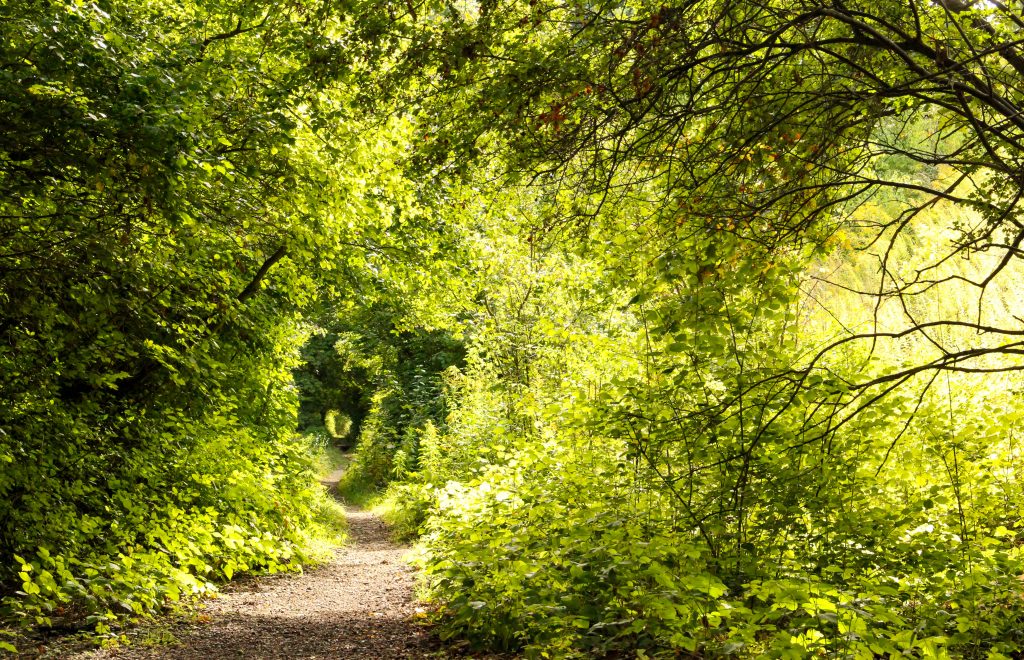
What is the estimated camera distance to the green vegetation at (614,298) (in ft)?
12.6

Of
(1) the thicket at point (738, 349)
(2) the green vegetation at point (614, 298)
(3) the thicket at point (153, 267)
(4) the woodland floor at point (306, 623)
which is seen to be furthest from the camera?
(4) the woodland floor at point (306, 623)

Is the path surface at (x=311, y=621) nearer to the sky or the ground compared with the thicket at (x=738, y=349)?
nearer to the ground

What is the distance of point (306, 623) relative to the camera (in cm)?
727

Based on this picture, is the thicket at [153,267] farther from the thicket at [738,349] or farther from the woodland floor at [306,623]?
the thicket at [738,349]

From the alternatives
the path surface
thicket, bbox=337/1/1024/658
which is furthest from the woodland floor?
thicket, bbox=337/1/1024/658

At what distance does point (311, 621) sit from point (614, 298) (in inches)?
179

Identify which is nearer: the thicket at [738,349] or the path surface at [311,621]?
the thicket at [738,349]

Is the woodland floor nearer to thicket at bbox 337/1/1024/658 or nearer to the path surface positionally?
the path surface

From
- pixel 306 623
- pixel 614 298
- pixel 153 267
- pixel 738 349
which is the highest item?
pixel 614 298

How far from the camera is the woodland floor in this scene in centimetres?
600

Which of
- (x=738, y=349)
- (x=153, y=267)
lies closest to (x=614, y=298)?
(x=738, y=349)

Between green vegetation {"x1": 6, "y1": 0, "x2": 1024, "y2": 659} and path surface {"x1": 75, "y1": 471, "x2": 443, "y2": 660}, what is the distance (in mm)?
463

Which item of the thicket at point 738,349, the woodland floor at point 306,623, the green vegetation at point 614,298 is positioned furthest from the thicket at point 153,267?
the thicket at point 738,349

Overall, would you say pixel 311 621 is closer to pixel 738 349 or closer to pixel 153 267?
pixel 153 267
